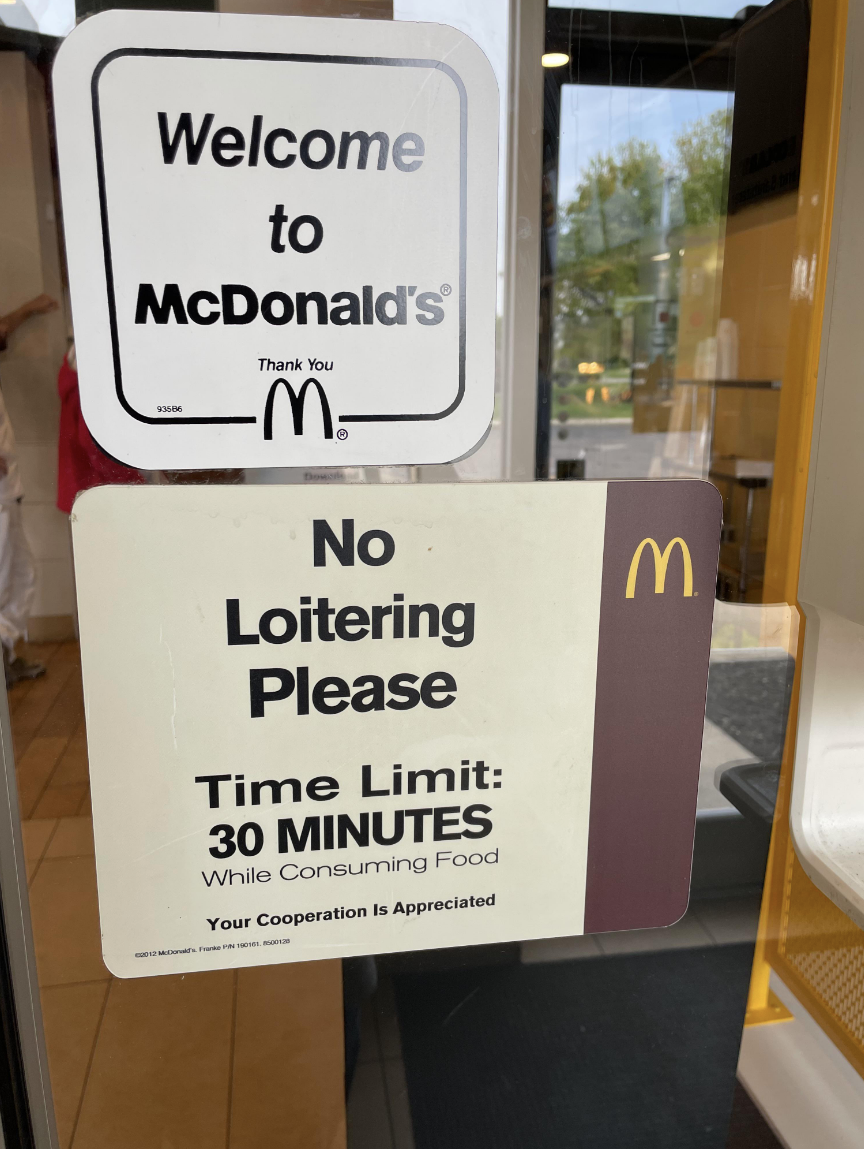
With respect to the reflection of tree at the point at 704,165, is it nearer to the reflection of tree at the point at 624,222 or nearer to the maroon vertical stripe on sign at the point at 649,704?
the reflection of tree at the point at 624,222

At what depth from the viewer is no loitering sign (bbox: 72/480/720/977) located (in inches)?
25.9

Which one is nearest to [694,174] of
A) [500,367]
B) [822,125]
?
[822,125]

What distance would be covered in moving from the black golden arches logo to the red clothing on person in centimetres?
11

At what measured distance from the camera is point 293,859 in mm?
724

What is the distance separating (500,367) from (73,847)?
21.7 inches

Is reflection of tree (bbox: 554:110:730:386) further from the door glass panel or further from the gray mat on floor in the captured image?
the gray mat on floor

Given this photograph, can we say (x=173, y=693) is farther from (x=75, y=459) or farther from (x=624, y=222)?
(x=624, y=222)

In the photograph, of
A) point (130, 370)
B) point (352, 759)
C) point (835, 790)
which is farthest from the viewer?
point (835, 790)

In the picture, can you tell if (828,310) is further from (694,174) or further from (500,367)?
(500,367)

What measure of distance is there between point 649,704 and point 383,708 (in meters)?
0.25

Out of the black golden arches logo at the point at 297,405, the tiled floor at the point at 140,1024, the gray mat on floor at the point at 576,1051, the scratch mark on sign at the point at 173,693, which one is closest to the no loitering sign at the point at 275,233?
the black golden arches logo at the point at 297,405

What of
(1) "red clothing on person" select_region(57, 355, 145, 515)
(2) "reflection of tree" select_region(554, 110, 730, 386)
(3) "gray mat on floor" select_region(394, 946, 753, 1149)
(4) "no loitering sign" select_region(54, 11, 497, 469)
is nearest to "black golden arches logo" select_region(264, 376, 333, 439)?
(4) "no loitering sign" select_region(54, 11, 497, 469)

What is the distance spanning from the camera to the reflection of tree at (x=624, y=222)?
684 millimetres

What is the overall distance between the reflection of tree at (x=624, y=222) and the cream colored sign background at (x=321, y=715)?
158 millimetres
